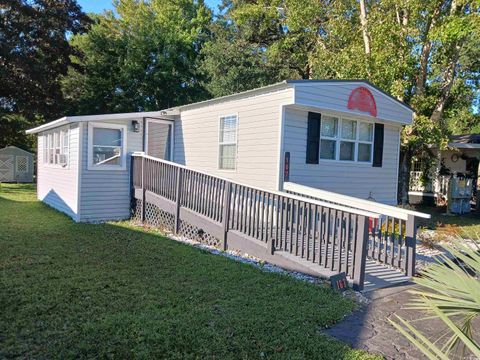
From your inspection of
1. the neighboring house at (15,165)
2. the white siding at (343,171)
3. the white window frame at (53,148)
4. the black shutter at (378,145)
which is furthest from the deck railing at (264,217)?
the neighboring house at (15,165)

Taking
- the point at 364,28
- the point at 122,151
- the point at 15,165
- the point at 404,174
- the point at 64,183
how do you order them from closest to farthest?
the point at 122,151 < the point at 64,183 < the point at 364,28 < the point at 404,174 < the point at 15,165

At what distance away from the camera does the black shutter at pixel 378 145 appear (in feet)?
31.4

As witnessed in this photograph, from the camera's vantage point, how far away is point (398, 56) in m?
12.2

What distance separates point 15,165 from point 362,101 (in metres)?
20.1

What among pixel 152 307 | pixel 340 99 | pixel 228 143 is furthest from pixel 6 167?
pixel 152 307

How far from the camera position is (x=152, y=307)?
393 centimetres

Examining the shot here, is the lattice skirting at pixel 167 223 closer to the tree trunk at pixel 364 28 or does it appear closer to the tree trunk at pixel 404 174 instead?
the tree trunk at pixel 404 174

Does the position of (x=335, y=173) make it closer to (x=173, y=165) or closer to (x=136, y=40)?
(x=173, y=165)

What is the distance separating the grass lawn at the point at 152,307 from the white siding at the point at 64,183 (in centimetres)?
295

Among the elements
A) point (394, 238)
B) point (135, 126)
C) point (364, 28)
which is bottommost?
point (394, 238)

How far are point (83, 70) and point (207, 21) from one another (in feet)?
27.7

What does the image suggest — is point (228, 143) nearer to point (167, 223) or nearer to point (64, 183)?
point (167, 223)

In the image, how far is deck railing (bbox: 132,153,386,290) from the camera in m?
5.06

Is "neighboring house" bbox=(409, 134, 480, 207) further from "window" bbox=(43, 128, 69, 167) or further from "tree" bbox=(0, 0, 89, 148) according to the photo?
"tree" bbox=(0, 0, 89, 148)
